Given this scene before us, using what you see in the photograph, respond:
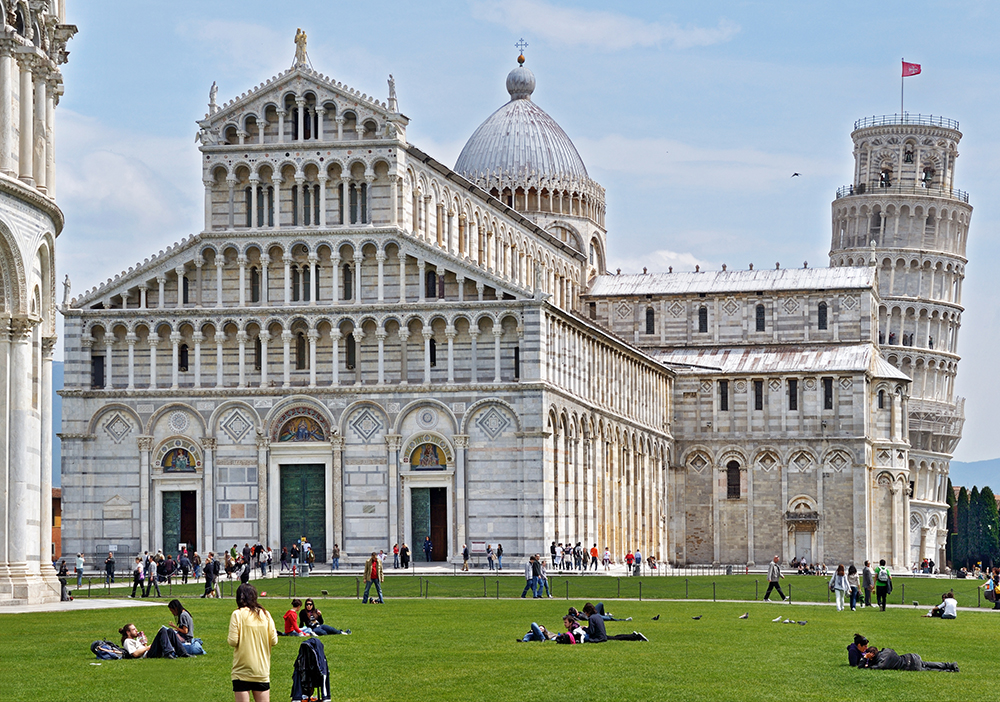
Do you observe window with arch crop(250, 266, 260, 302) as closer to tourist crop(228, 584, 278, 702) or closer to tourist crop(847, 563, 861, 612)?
tourist crop(847, 563, 861, 612)

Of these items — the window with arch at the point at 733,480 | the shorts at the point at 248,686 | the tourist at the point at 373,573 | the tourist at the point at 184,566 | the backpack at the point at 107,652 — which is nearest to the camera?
the shorts at the point at 248,686

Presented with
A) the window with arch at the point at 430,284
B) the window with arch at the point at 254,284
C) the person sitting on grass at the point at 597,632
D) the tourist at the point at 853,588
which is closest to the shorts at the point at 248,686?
the person sitting on grass at the point at 597,632

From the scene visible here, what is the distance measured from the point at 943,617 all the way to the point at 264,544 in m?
35.7

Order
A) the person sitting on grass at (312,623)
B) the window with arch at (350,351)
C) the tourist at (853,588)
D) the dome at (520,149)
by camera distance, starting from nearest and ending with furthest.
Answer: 1. the person sitting on grass at (312,623)
2. the tourist at (853,588)
3. the window with arch at (350,351)
4. the dome at (520,149)

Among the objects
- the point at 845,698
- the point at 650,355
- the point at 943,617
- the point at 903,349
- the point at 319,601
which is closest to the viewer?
the point at 845,698

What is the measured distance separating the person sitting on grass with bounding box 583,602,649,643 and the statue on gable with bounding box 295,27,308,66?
147 feet

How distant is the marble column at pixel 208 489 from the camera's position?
7656cm

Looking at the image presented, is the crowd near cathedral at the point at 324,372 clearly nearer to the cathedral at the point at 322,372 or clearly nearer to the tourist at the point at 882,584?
the cathedral at the point at 322,372

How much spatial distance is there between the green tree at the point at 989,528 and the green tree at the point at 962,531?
1.50 meters

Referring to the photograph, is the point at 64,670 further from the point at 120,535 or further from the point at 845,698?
the point at 120,535

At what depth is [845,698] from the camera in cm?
2738

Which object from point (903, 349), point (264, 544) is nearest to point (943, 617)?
point (264, 544)

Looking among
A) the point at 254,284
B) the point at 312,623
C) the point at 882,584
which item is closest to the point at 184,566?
the point at 254,284

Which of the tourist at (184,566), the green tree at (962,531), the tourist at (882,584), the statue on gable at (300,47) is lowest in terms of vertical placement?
the green tree at (962,531)
